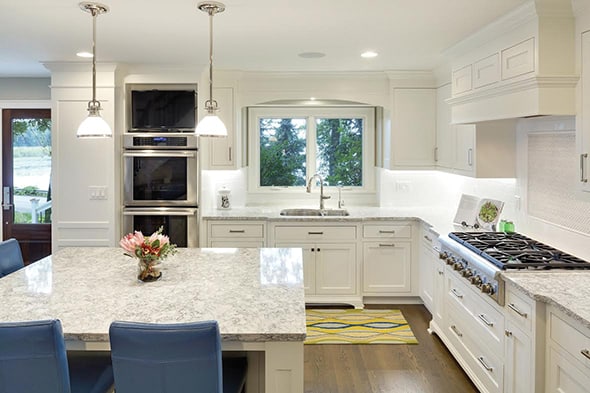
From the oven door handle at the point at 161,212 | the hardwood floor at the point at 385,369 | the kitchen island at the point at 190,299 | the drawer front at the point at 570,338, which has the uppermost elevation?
the oven door handle at the point at 161,212

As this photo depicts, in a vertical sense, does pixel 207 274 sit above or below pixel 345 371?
above

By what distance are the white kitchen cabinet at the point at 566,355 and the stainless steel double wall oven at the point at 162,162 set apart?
3430mm

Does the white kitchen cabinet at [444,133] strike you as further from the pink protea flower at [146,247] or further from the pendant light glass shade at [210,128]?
the pink protea flower at [146,247]

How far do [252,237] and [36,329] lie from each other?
3316 mm

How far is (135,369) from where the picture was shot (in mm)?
1872

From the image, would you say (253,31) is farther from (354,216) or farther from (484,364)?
(484,364)

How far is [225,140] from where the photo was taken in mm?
5344

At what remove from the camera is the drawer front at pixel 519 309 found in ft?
8.19

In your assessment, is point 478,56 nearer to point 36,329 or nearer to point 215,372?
point 215,372

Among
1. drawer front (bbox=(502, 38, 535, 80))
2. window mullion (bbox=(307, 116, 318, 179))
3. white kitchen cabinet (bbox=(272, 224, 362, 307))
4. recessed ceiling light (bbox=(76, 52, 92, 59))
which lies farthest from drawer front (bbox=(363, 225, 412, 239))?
recessed ceiling light (bbox=(76, 52, 92, 59))

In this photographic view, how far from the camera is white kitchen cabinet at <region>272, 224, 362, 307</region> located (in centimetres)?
512

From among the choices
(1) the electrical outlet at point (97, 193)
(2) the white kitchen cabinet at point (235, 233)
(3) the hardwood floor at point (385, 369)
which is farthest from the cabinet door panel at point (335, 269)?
(1) the electrical outlet at point (97, 193)

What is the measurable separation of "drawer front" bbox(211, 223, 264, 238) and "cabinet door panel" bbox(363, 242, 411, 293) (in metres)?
1.04

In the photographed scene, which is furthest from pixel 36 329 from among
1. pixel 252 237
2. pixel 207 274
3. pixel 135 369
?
pixel 252 237
